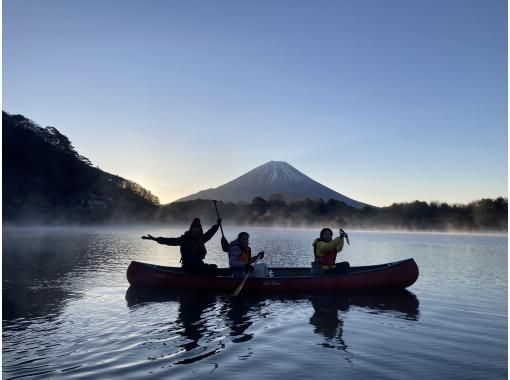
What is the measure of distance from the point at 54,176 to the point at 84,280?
378 feet

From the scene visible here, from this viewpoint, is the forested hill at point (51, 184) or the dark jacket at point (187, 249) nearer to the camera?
the dark jacket at point (187, 249)

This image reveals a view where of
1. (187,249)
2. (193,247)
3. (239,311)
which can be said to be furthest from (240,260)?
(239,311)

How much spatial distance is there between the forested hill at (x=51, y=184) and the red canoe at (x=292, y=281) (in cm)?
9922

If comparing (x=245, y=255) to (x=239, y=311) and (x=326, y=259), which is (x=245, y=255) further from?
(x=239, y=311)

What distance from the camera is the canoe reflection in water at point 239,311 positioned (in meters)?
10.1

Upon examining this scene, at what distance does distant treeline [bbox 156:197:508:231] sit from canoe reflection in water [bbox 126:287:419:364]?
342ft

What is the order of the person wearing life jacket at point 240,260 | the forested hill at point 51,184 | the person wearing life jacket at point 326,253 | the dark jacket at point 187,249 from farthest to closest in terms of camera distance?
the forested hill at point 51,184 → the dark jacket at point 187,249 → the person wearing life jacket at point 240,260 → the person wearing life jacket at point 326,253

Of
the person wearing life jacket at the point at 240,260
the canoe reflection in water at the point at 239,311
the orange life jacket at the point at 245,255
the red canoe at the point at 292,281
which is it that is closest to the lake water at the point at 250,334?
the canoe reflection in water at the point at 239,311

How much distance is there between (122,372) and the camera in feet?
25.4

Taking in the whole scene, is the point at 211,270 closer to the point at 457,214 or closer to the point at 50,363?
the point at 50,363

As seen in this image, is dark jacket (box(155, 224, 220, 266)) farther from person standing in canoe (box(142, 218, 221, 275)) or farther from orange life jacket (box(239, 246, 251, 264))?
orange life jacket (box(239, 246, 251, 264))

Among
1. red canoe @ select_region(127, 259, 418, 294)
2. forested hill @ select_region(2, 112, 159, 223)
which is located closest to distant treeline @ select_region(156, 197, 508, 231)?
forested hill @ select_region(2, 112, 159, 223)

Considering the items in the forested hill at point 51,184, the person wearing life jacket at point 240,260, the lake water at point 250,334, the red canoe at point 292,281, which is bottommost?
the lake water at point 250,334

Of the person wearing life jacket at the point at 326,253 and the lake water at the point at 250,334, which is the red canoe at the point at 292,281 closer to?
the lake water at the point at 250,334
